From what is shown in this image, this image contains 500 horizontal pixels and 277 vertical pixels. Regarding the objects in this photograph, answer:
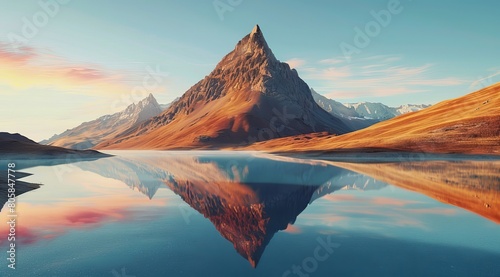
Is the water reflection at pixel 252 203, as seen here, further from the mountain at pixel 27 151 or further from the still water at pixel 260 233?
the mountain at pixel 27 151

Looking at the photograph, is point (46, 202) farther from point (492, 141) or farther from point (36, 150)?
point (492, 141)

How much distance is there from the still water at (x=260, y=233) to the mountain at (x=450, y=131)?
226 feet

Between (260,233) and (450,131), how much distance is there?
10198 centimetres

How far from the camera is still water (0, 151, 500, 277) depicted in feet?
46.9

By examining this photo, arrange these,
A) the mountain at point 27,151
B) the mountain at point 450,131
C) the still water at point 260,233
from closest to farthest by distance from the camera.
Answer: the still water at point 260,233 < the mountain at point 450,131 < the mountain at point 27,151

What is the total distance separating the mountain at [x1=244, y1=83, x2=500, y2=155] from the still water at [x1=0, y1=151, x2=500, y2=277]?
226 feet

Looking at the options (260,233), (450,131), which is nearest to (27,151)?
(260,233)

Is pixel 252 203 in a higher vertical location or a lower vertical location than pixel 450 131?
lower

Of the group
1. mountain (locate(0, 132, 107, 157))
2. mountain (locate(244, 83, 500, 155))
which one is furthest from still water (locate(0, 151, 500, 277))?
mountain (locate(0, 132, 107, 157))

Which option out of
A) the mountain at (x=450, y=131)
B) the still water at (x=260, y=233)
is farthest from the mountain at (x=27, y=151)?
the mountain at (x=450, y=131)

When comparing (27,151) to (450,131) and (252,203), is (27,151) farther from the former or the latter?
(450,131)

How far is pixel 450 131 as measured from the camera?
105m

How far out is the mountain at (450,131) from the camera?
9638cm

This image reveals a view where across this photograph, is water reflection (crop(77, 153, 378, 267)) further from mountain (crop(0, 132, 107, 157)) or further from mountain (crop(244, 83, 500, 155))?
mountain (crop(0, 132, 107, 157))
